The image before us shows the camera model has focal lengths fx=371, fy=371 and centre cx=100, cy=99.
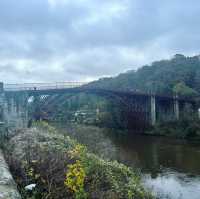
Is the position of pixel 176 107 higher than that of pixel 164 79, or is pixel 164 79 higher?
pixel 164 79

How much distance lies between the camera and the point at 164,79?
81.5 m

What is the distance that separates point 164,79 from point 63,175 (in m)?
74.9

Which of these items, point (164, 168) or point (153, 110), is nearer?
point (164, 168)

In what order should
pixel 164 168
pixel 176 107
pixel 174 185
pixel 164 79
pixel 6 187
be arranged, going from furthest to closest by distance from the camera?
pixel 164 79 → pixel 176 107 → pixel 164 168 → pixel 174 185 → pixel 6 187

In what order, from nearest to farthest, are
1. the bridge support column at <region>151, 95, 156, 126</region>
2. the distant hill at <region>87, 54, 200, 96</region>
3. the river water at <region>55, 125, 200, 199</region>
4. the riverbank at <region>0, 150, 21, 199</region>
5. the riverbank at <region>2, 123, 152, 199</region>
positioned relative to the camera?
the riverbank at <region>0, 150, 21, 199</region>
the riverbank at <region>2, 123, 152, 199</region>
the river water at <region>55, 125, 200, 199</region>
the bridge support column at <region>151, 95, 156, 126</region>
the distant hill at <region>87, 54, 200, 96</region>

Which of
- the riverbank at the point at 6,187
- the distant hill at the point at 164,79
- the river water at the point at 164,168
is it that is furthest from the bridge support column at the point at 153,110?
the riverbank at the point at 6,187

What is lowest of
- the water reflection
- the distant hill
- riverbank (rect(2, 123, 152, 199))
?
the water reflection

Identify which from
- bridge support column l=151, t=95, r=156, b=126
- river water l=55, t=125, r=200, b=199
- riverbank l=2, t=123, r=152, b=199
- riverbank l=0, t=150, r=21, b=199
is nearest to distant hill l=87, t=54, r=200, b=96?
bridge support column l=151, t=95, r=156, b=126

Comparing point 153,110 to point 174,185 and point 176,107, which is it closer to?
point 176,107

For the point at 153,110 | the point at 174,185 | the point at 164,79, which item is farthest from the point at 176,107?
the point at 174,185

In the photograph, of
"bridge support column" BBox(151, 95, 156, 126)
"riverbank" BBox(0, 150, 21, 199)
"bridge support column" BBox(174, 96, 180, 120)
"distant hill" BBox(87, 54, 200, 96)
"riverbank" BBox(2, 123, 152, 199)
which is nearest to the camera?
"riverbank" BBox(0, 150, 21, 199)

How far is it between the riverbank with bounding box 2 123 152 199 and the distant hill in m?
62.0

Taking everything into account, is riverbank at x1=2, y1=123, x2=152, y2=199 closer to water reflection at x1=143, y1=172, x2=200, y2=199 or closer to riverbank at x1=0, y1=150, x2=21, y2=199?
riverbank at x1=0, y1=150, x2=21, y2=199

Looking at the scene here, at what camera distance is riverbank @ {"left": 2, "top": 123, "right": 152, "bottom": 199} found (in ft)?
24.2
